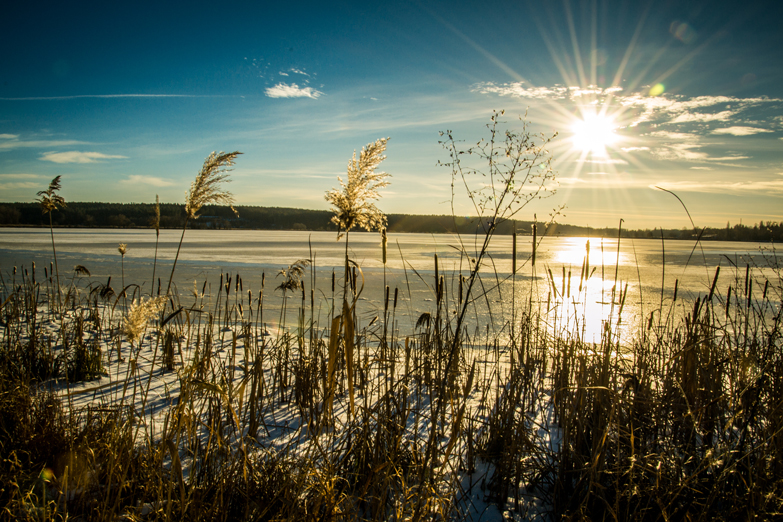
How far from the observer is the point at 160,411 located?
317 cm

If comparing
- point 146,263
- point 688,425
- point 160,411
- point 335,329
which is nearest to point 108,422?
point 160,411

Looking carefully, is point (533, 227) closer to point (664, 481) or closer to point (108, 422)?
point (664, 481)

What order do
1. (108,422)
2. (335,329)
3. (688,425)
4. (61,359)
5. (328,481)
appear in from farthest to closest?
(61,359) → (688,425) → (108,422) → (328,481) → (335,329)

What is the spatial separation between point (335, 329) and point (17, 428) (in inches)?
87.7

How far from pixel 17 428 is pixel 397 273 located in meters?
12.6

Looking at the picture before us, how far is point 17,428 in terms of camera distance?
2322mm

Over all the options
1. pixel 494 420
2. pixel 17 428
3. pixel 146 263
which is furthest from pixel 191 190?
pixel 146 263

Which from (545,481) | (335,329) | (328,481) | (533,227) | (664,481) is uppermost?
(533,227)

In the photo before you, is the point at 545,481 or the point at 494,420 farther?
the point at 494,420

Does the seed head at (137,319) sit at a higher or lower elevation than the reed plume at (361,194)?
lower

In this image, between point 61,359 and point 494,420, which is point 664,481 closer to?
point 494,420

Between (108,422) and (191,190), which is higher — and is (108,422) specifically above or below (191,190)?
below

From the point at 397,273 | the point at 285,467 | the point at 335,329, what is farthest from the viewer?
the point at 397,273

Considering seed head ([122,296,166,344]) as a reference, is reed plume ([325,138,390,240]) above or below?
above
